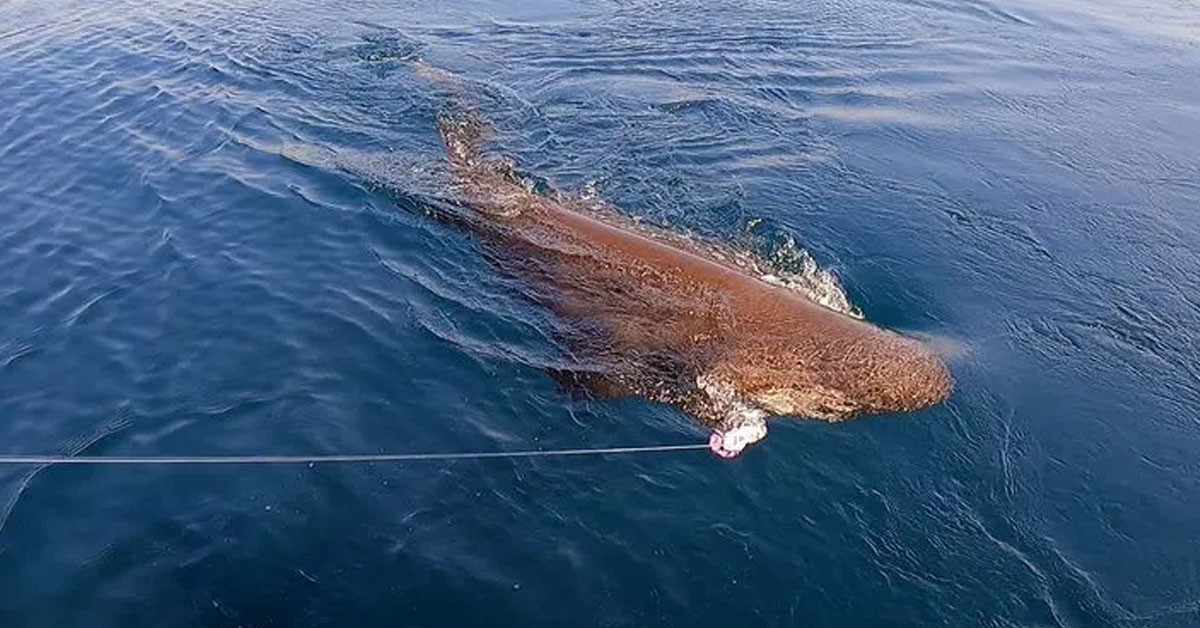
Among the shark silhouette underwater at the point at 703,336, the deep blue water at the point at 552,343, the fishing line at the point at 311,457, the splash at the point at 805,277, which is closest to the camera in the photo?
the deep blue water at the point at 552,343

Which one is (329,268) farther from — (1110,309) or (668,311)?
(1110,309)

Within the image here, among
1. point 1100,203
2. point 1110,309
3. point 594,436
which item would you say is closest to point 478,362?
point 594,436

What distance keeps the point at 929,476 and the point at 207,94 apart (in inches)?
484

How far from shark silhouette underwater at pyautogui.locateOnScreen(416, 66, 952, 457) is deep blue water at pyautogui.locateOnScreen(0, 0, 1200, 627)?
28 cm

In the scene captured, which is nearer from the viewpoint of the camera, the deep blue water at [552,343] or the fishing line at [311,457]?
the deep blue water at [552,343]

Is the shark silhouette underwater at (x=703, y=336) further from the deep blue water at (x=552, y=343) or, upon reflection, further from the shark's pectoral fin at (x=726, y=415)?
the deep blue water at (x=552, y=343)

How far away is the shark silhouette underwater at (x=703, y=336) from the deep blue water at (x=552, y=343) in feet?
0.92

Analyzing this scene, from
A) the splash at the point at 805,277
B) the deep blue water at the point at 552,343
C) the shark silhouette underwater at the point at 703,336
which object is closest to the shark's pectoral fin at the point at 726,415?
the shark silhouette underwater at the point at 703,336

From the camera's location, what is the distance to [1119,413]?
8.09 meters

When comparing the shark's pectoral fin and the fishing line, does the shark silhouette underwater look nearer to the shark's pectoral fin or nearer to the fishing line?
the shark's pectoral fin

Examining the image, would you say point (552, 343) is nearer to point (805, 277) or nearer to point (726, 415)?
point (726, 415)

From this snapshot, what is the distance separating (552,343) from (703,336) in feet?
4.75

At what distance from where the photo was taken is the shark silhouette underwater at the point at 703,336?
306 inches

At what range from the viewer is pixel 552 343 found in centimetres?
855
